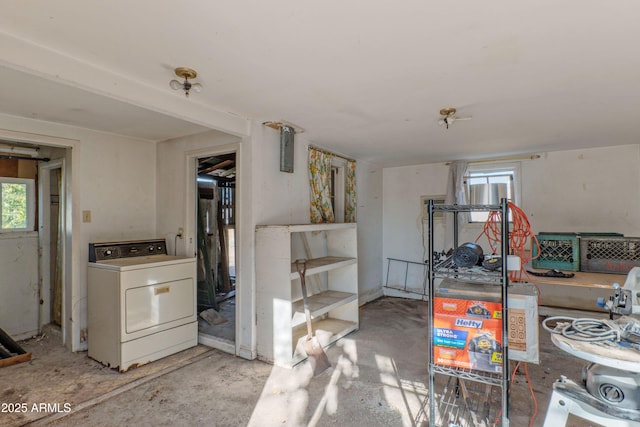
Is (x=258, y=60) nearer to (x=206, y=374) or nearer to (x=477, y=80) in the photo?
(x=477, y=80)

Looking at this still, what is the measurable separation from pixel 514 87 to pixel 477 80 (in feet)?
1.11

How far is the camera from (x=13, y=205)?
3564 millimetres

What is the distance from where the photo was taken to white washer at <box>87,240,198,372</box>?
2822mm

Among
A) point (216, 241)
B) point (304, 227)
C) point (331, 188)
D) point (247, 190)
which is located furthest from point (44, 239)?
point (331, 188)

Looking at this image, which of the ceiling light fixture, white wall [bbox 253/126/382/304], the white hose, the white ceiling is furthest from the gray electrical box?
the white hose

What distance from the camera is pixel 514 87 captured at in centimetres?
227

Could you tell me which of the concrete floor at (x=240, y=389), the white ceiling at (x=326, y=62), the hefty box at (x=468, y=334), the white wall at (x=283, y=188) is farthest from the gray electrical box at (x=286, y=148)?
the hefty box at (x=468, y=334)

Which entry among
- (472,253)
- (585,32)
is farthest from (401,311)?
(585,32)

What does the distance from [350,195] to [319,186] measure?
0.77m

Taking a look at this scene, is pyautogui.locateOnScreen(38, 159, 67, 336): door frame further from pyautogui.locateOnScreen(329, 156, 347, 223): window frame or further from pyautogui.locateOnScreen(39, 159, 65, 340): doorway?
pyautogui.locateOnScreen(329, 156, 347, 223): window frame

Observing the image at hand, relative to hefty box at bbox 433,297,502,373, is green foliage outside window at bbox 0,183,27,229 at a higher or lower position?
higher

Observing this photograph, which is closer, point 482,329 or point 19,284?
point 482,329

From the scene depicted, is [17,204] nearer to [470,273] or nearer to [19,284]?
[19,284]

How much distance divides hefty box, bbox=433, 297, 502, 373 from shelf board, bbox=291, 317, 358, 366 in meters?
1.50
